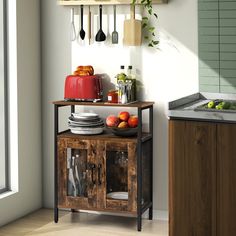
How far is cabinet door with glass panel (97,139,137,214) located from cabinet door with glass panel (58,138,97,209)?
57 mm

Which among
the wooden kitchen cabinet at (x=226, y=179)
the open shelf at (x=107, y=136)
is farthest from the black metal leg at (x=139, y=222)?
the wooden kitchen cabinet at (x=226, y=179)

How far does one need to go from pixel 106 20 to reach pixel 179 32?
0.60 metres

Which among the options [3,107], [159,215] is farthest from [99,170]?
[3,107]

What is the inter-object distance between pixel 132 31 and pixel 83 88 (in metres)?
0.58

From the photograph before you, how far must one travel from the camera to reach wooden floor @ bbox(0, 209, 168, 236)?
15.8 feet

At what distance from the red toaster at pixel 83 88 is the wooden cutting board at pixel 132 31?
0.40 metres

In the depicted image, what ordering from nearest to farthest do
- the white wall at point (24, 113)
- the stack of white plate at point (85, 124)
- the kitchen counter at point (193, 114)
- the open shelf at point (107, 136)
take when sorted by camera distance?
the kitchen counter at point (193, 114), the open shelf at point (107, 136), the stack of white plate at point (85, 124), the white wall at point (24, 113)

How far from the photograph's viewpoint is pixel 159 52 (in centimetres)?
500

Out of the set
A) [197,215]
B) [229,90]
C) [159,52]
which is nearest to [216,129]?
[197,215]

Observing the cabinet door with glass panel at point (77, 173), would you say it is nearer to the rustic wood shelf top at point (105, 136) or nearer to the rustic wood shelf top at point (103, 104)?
the rustic wood shelf top at point (105, 136)

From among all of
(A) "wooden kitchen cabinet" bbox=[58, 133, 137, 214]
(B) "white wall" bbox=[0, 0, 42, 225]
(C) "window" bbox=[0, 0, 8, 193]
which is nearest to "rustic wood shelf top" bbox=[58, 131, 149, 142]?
(A) "wooden kitchen cabinet" bbox=[58, 133, 137, 214]

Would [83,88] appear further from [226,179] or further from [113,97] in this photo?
[226,179]

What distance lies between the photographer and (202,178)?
160 inches

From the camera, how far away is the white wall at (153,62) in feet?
16.2
